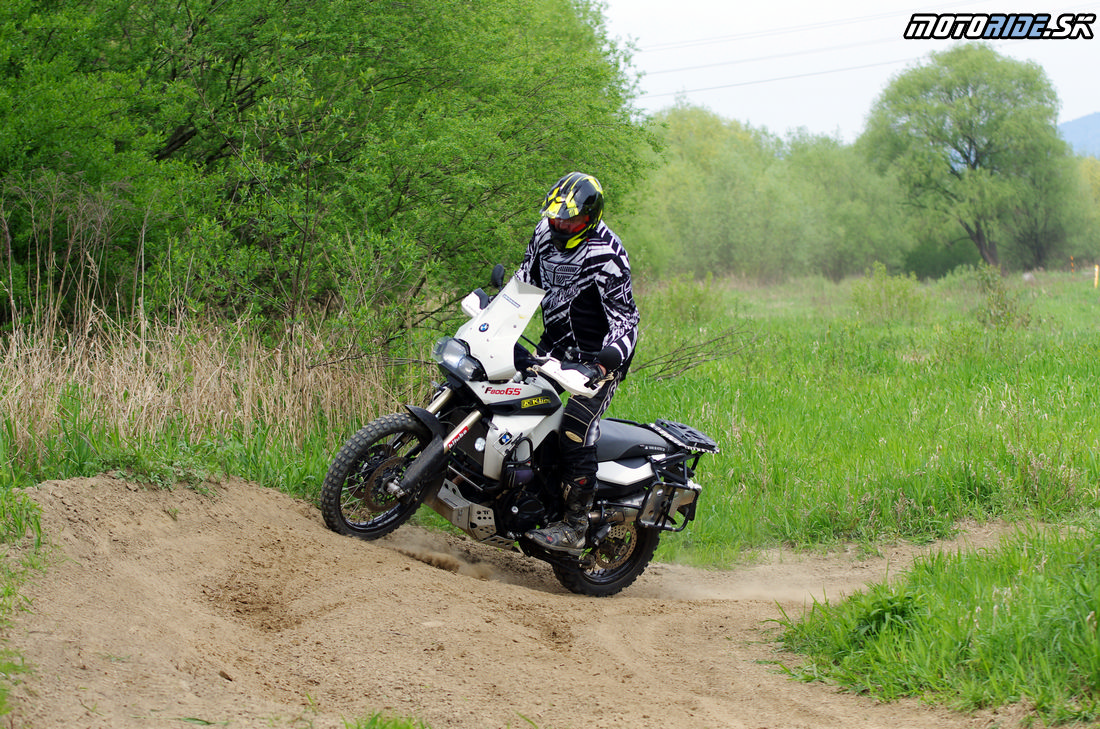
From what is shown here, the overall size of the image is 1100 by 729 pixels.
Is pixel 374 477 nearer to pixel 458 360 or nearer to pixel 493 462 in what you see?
pixel 493 462

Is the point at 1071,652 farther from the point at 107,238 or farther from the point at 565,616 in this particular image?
the point at 107,238

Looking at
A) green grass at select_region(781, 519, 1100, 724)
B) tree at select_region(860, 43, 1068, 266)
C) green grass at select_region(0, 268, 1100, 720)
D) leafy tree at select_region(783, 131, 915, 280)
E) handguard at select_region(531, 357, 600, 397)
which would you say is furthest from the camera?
leafy tree at select_region(783, 131, 915, 280)

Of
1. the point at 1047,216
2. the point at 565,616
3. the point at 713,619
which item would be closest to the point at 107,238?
the point at 565,616

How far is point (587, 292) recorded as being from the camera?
19.8 ft

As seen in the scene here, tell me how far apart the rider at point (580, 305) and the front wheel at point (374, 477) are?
906mm

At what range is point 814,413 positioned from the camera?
33.7 feet

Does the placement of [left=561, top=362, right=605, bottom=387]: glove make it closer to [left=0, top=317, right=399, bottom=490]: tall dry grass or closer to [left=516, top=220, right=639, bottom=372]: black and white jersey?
[left=516, top=220, right=639, bottom=372]: black and white jersey

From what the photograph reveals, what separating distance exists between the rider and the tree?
59495mm

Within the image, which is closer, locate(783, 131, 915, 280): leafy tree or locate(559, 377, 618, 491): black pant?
locate(559, 377, 618, 491): black pant

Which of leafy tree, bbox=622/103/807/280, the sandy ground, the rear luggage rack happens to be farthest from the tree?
the sandy ground

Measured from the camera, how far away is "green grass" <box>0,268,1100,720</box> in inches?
171

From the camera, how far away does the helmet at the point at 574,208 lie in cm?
574

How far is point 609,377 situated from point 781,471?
313cm

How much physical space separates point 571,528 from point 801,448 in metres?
3.66
